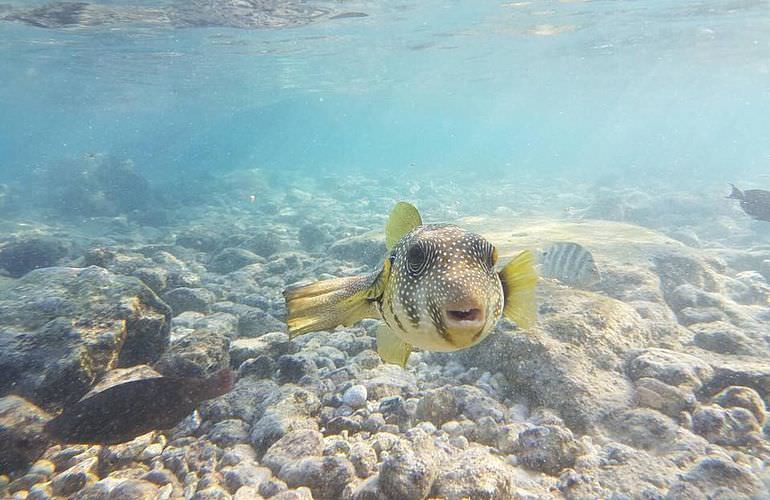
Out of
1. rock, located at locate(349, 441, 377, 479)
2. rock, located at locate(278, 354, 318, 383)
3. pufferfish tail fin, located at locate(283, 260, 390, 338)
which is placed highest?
pufferfish tail fin, located at locate(283, 260, 390, 338)

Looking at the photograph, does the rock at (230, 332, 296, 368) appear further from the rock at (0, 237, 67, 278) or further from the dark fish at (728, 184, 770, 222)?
the dark fish at (728, 184, 770, 222)

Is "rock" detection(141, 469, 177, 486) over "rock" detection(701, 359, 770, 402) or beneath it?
over

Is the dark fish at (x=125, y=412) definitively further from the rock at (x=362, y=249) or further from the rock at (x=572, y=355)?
the rock at (x=362, y=249)

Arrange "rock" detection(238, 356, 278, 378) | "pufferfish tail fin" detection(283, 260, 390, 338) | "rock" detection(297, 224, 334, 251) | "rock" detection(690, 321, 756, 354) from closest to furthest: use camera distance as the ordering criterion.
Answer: "pufferfish tail fin" detection(283, 260, 390, 338), "rock" detection(238, 356, 278, 378), "rock" detection(690, 321, 756, 354), "rock" detection(297, 224, 334, 251)

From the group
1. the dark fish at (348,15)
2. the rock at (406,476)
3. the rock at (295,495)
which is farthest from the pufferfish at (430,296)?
the dark fish at (348,15)

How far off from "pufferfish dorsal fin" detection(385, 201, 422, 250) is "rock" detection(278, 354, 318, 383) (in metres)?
3.33

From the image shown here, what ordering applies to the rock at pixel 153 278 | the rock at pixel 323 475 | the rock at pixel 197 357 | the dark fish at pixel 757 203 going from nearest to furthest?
the rock at pixel 323 475 → the rock at pixel 197 357 → the rock at pixel 153 278 → the dark fish at pixel 757 203

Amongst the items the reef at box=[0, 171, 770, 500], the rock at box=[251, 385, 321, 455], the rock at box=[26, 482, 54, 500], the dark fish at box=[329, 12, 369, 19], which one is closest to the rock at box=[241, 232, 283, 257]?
the reef at box=[0, 171, 770, 500]

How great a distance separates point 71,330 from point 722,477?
21.3 feet

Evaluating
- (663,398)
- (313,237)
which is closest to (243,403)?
(663,398)

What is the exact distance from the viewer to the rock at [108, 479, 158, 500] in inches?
126

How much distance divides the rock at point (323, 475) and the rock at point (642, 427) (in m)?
2.61

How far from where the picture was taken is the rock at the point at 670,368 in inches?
179

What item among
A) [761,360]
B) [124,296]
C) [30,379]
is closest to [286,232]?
[124,296]
